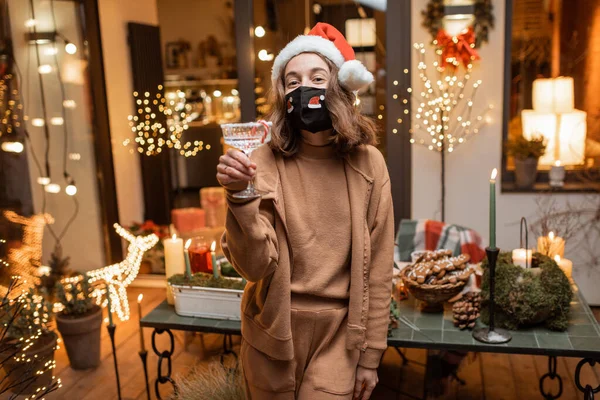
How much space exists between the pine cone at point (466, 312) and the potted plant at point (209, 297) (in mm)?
740

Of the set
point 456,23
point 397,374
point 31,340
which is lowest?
point 397,374

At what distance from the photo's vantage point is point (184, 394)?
2.11 m

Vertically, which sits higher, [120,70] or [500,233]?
[120,70]

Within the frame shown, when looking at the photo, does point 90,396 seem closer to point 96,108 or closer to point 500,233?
point 96,108

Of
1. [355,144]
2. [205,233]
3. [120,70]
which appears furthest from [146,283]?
[355,144]

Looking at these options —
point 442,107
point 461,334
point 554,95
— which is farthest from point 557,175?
point 461,334

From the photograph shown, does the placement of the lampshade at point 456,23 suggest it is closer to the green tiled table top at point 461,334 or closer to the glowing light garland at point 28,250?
the green tiled table top at point 461,334

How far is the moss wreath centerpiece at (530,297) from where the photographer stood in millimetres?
1886

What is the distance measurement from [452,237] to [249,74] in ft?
5.36

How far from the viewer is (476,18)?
3281 millimetres

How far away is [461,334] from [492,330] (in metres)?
0.10

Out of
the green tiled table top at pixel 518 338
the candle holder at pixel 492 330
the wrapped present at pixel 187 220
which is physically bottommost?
the wrapped present at pixel 187 220

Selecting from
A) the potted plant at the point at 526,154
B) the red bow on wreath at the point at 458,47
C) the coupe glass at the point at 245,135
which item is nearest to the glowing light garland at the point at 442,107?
the red bow on wreath at the point at 458,47

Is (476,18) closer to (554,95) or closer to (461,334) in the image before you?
(554,95)
